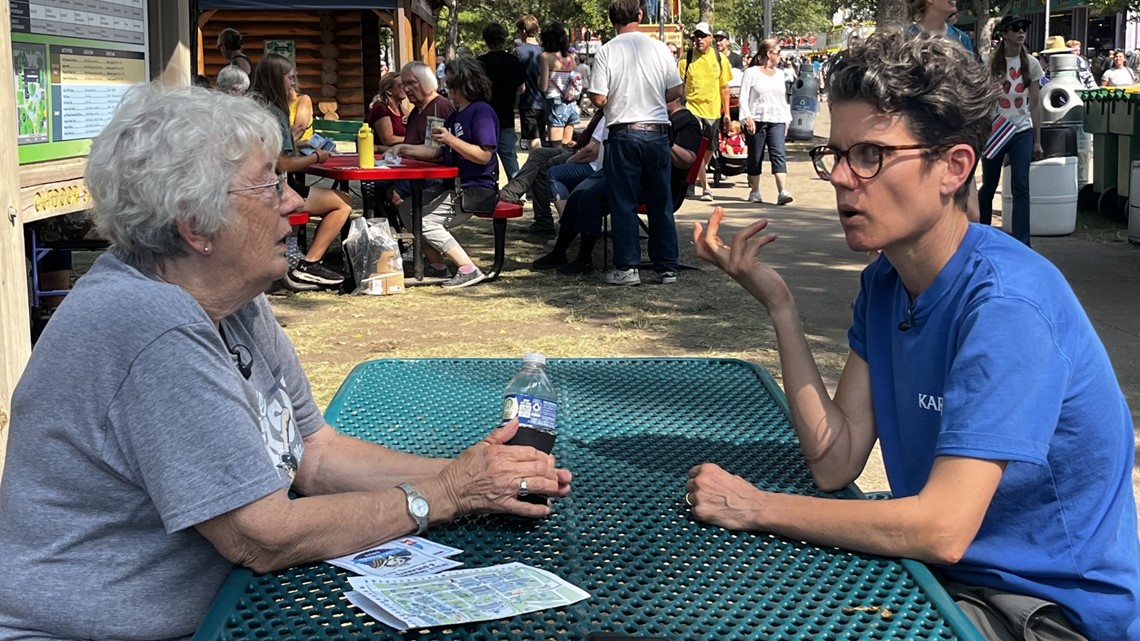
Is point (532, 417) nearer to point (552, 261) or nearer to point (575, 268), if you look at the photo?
point (575, 268)

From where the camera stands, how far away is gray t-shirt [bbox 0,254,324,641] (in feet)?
6.12

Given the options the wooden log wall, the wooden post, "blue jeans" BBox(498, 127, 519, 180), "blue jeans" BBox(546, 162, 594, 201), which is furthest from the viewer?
the wooden log wall

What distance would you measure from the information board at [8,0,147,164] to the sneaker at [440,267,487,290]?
4.20m

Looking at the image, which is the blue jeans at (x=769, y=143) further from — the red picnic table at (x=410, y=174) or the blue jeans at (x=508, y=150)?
the red picnic table at (x=410, y=174)

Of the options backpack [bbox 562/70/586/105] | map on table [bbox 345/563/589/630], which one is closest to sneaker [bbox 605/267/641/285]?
map on table [bbox 345/563/589/630]

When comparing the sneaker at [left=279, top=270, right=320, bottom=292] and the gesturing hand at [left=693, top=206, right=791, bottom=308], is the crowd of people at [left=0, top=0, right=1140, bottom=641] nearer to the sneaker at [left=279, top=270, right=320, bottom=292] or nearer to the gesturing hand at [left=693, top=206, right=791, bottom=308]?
the gesturing hand at [left=693, top=206, right=791, bottom=308]

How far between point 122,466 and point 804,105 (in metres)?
21.5

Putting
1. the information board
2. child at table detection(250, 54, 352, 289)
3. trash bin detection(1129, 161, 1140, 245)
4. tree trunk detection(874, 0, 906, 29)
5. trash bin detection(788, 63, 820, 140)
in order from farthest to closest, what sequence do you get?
trash bin detection(788, 63, 820, 140) < tree trunk detection(874, 0, 906, 29) < trash bin detection(1129, 161, 1140, 245) < child at table detection(250, 54, 352, 289) < the information board

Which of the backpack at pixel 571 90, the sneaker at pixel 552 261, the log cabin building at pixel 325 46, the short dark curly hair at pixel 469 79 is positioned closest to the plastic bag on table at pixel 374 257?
the short dark curly hair at pixel 469 79

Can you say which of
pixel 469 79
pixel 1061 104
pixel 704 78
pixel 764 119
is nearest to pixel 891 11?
pixel 764 119

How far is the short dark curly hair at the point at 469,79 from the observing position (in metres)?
8.93

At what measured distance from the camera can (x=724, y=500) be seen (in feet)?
6.98

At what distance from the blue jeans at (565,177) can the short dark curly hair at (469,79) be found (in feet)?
4.23

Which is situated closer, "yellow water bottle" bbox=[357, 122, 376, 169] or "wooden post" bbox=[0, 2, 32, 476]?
"wooden post" bbox=[0, 2, 32, 476]
